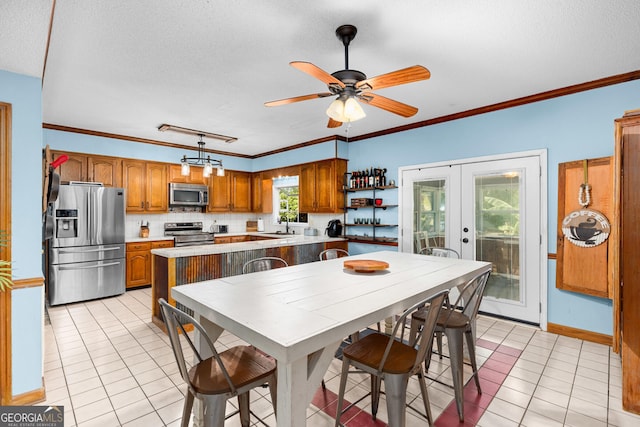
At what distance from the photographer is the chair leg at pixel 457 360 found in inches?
79.2

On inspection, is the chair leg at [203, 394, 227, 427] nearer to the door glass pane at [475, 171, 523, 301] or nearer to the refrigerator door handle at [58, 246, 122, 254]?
the door glass pane at [475, 171, 523, 301]

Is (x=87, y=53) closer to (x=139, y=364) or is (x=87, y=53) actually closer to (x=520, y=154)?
(x=139, y=364)

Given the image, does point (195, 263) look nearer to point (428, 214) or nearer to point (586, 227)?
point (428, 214)

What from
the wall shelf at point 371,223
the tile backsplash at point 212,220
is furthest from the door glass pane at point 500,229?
the tile backsplash at point 212,220

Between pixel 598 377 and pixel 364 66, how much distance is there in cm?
320

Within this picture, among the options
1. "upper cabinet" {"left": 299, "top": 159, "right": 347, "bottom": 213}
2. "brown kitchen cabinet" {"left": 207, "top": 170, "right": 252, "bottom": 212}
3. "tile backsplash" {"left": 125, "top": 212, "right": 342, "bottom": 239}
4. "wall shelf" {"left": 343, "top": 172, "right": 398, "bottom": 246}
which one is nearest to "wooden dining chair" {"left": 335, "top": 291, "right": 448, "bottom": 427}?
"wall shelf" {"left": 343, "top": 172, "right": 398, "bottom": 246}

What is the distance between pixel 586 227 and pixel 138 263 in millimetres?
6026

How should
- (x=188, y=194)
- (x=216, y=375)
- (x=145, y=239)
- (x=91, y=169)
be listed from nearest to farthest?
(x=216, y=375) → (x=91, y=169) → (x=145, y=239) → (x=188, y=194)

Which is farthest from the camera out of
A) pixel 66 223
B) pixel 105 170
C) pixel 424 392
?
pixel 105 170

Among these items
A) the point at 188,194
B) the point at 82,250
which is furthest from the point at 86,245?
the point at 188,194

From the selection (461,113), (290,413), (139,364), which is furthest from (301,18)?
(139,364)

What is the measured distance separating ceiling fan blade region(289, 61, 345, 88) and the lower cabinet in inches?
179

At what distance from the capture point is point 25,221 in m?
2.17

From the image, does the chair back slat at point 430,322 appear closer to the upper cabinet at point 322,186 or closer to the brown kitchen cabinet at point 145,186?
the upper cabinet at point 322,186
